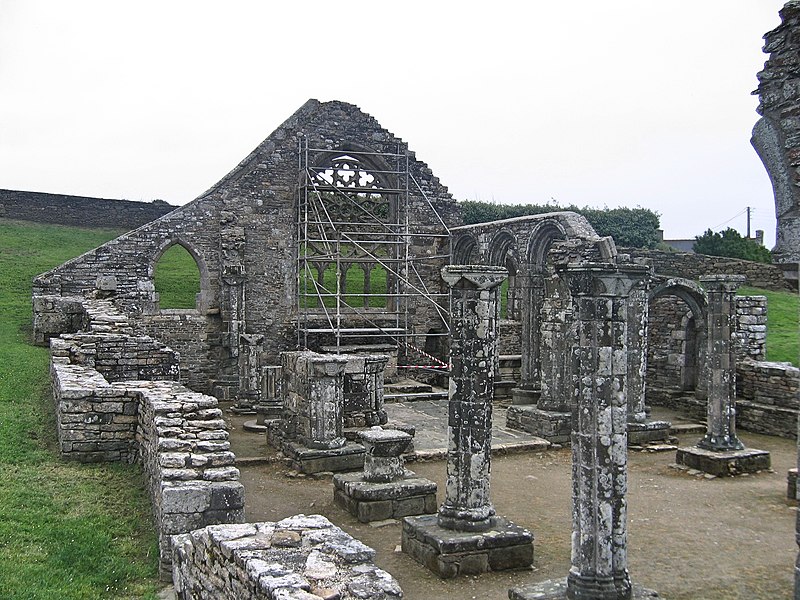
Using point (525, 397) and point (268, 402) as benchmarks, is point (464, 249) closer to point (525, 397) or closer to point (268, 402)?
point (525, 397)

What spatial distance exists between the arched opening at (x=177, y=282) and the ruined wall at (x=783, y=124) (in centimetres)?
1989

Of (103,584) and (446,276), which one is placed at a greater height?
(446,276)

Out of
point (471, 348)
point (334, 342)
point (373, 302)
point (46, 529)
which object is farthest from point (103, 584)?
point (373, 302)

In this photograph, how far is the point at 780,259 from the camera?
16.0 feet

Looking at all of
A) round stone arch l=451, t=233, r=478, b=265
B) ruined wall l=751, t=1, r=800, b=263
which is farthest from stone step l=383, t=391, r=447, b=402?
ruined wall l=751, t=1, r=800, b=263

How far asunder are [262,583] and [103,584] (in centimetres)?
237

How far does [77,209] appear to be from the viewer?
32.6 meters

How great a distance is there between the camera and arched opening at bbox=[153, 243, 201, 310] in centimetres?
2503

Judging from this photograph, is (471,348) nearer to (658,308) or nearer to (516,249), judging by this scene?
(516,249)

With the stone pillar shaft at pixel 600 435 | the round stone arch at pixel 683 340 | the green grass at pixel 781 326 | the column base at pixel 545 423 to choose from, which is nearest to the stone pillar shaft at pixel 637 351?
the column base at pixel 545 423

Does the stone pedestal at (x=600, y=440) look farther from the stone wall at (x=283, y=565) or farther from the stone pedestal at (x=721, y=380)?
the stone pedestal at (x=721, y=380)

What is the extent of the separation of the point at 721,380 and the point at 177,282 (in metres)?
19.6

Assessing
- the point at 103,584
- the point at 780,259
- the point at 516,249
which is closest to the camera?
the point at 780,259

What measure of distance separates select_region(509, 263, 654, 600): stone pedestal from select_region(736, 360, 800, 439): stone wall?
10.6 metres
